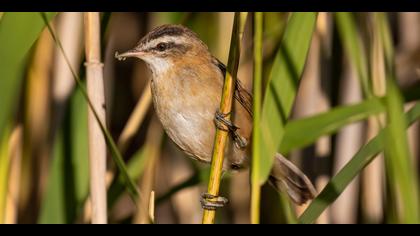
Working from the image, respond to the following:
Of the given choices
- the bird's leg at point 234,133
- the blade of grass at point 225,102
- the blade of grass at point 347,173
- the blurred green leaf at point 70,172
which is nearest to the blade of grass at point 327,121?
the bird's leg at point 234,133

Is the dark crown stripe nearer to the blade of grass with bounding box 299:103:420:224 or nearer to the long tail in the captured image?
the long tail

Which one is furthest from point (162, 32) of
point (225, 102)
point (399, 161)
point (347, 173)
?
point (399, 161)

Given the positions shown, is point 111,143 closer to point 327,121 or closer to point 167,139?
point 327,121

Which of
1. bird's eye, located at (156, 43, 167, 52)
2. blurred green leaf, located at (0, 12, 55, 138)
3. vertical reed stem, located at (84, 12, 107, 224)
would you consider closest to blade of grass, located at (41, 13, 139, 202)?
blurred green leaf, located at (0, 12, 55, 138)
